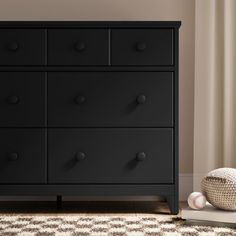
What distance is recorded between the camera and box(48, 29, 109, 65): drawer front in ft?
7.69

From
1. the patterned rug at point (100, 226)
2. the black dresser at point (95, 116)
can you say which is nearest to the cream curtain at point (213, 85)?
the black dresser at point (95, 116)

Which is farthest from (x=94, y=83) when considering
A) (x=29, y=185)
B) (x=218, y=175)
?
(x=218, y=175)

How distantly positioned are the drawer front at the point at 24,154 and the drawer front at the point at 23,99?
0.15 ft

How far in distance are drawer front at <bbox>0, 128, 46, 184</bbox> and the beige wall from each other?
0.85 metres

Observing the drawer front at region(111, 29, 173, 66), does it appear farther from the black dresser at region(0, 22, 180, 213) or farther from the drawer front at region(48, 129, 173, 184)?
the drawer front at region(48, 129, 173, 184)

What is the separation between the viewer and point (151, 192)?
2.32m

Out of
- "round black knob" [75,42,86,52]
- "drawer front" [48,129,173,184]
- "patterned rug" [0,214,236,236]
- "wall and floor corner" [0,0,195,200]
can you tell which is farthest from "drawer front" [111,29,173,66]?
"patterned rug" [0,214,236,236]

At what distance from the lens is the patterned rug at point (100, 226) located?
6.34 feet

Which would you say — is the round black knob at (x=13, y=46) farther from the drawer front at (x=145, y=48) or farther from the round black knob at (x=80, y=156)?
the round black knob at (x=80, y=156)

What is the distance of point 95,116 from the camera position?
2.34m

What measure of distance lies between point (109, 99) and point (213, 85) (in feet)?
2.46

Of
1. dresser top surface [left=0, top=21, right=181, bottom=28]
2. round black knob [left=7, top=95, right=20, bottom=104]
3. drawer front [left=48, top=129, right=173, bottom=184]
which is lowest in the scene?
drawer front [left=48, top=129, right=173, bottom=184]

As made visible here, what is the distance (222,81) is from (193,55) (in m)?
0.23

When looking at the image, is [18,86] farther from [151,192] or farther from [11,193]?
[151,192]
